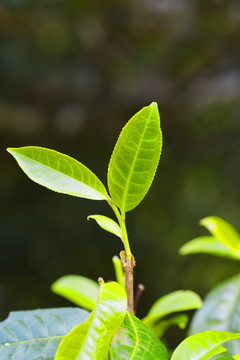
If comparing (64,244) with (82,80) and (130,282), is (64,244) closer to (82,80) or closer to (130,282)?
(82,80)

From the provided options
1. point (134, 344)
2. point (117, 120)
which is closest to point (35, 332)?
point (134, 344)

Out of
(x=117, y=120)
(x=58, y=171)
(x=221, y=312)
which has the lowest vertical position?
(x=221, y=312)

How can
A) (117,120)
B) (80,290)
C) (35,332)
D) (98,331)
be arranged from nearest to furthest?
(98,331) < (35,332) < (80,290) < (117,120)

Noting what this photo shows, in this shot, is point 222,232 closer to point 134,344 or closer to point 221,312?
point 221,312

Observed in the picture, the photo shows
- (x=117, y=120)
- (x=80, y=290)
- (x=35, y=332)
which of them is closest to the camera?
(x=35, y=332)

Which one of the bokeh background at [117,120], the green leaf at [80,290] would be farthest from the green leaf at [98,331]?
the bokeh background at [117,120]

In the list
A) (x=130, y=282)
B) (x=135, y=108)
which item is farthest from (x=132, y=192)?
(x=135, y=108)
